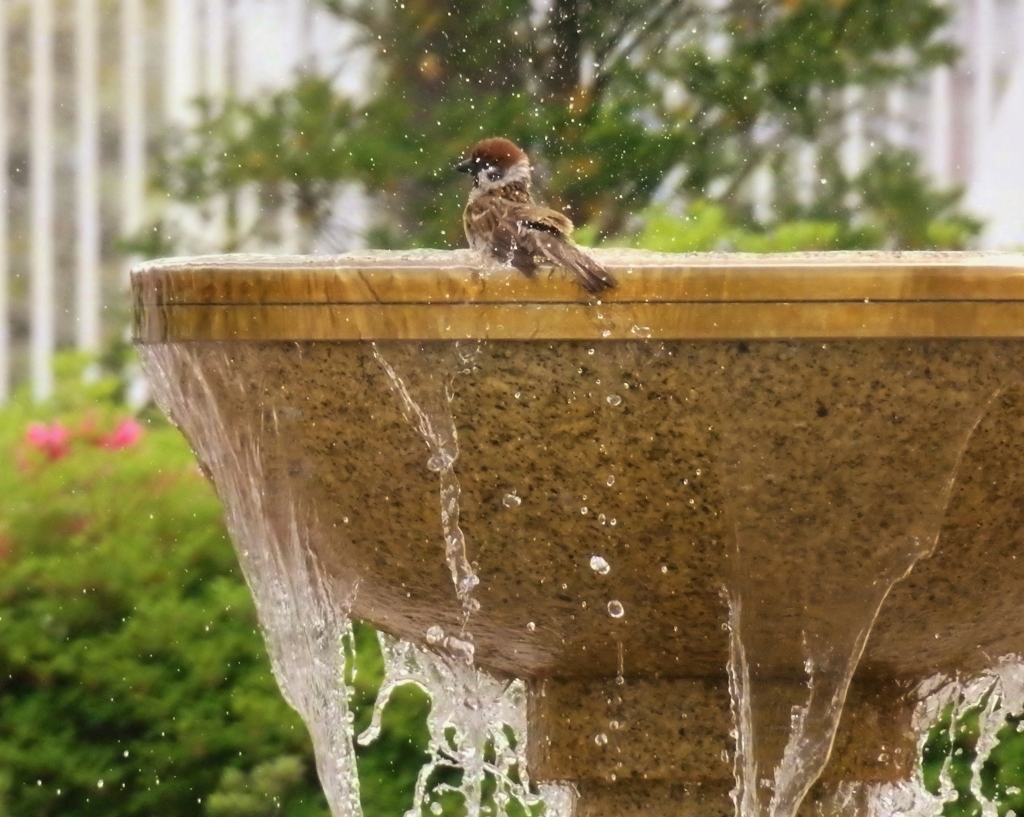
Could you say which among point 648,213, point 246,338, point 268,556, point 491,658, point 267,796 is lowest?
point 267,796

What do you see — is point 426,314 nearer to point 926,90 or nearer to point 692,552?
point 692,552

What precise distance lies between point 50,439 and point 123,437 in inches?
6.6

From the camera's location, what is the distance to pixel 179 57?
6.43 metres

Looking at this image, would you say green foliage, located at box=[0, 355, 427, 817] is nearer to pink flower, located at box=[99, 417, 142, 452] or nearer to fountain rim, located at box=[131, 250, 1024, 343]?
pink flower, located at box=[99, 417, 142, 452]

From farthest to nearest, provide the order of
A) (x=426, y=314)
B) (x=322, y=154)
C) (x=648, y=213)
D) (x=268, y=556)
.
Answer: (x=322, y=154) < (x=648, y=213) < (x=268, y=556) < (x=426, y=314)

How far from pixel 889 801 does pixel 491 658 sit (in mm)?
582

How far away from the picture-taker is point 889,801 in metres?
2.38

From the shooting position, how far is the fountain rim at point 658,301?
178 centimetres

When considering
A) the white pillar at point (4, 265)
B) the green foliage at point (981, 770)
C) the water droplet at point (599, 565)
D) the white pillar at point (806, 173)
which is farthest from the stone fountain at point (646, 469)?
the white pillar at point (806, 173)

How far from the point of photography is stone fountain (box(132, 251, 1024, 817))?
1.81 meters

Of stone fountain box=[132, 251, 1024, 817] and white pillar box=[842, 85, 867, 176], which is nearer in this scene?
stone fountain box=[132, 251, 1024, 817]

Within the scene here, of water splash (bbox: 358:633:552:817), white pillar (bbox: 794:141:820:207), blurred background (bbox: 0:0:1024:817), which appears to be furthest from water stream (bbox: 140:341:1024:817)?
white pillar (bbox: 794:141:820:207)

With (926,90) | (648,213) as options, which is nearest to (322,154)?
(648,213)

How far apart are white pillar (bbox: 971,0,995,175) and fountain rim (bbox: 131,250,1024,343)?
14.9ft
